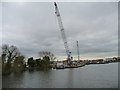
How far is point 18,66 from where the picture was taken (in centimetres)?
2506

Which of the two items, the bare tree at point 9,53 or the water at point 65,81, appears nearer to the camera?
the water at point 65,81

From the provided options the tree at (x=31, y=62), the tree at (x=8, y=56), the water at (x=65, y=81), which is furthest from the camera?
the tree at (x=31, y=62)

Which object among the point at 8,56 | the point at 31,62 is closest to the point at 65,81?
the point at 8,56

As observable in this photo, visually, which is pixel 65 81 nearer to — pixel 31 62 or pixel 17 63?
pixel 17 63

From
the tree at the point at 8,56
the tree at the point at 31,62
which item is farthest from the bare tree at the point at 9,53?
the tree at the point at 31,62

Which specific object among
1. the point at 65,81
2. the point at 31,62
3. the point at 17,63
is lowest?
the point at 65,81

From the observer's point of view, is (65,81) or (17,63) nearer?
(65,81)

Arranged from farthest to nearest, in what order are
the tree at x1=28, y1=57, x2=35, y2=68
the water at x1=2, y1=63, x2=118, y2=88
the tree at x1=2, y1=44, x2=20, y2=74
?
the tree at x1=28, y1=57, x2=35, y2=68
the tree at x1=2, y1=44, x2=20, y2=74
the water at x1=2, y1=63, x2=118, y2=88

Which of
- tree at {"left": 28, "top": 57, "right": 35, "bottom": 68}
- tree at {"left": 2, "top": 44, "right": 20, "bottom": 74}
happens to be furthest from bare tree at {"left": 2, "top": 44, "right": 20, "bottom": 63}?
tree at {"left": 28, "top": 57, "right": 35, "bottom": 68}

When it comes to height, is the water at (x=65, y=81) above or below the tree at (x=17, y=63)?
below

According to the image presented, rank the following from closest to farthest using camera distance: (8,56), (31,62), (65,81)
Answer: (65,81) < (8,56) < (31,62)

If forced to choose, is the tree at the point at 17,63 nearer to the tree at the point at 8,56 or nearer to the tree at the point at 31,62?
the tree at the point at 8,56

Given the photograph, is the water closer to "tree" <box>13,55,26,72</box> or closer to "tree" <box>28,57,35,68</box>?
"tree" <box>13,55,26,72</box>

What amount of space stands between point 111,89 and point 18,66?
16.4m
